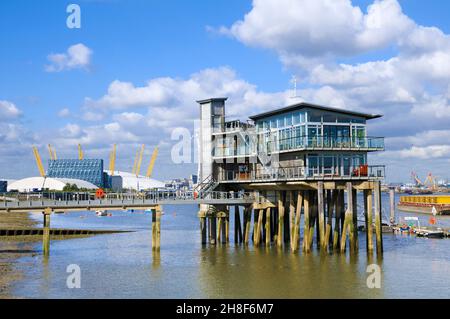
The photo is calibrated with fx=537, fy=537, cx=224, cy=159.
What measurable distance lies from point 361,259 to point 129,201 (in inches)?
820

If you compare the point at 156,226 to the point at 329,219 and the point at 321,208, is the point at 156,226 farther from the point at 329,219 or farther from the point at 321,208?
the point at 329,219

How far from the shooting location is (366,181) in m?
46.7

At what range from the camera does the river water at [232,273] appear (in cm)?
3259

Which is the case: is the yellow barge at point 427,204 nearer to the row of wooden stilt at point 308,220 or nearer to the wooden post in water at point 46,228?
the row of wooden stilt at point 308,220

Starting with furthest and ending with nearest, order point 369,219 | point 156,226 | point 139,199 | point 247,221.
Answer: point 247,221
point 139,199
point 156,226
point 369,219

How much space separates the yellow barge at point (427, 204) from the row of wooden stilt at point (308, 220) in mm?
65445

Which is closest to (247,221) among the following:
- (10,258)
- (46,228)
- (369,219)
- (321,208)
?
(321,208)

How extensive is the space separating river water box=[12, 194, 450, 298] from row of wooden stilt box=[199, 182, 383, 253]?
167cm

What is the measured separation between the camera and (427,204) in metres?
123

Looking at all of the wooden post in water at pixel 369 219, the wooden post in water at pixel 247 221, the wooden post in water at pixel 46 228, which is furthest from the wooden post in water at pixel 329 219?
the wooden post in water at pixel 46 228

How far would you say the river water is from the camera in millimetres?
32594

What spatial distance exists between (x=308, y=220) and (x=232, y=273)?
10655mm
